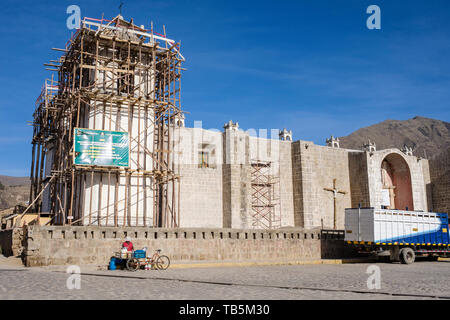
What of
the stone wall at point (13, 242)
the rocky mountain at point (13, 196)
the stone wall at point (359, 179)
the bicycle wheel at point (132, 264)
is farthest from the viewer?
the rocky mountain at point (13, 196)

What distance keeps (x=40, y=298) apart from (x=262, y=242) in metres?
15.8

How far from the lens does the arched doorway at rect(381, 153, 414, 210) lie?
1663 inches

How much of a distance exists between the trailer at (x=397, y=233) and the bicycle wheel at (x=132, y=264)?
11.8m

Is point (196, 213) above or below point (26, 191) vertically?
below

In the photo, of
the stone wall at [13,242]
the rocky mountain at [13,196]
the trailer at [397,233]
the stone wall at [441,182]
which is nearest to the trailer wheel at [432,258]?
the trailer at [397,233]

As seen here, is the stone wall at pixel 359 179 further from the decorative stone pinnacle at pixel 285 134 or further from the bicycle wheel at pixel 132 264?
the bicycle wheel at pixel 132 264

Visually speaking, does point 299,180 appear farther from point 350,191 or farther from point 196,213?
point 196,213

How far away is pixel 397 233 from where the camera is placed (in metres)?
22.5

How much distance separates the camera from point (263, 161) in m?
36.2

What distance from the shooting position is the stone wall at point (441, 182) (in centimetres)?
4266

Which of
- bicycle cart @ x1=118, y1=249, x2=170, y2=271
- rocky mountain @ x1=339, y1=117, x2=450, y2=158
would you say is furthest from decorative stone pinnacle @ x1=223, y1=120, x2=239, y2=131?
rocky mountain @ x1=339, y1=117, x2=450, y2=158

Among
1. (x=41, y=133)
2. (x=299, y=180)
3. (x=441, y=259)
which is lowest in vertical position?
(x=441, y=259)

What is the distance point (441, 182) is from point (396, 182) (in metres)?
4.54
